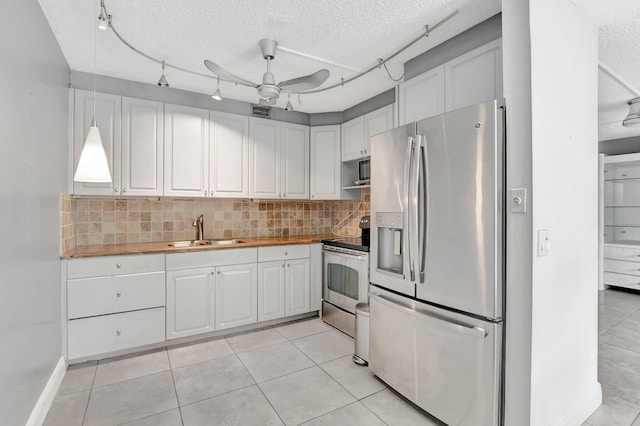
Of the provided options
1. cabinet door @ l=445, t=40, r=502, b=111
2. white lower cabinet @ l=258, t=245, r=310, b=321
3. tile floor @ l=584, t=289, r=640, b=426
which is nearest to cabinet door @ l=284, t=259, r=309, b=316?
white lower cabinet @ l=258, t=245, r=310, b=321

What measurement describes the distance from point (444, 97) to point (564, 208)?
3.52ft

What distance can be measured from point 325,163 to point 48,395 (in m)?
3.26

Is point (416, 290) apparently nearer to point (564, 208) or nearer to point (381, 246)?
point (381, 246)

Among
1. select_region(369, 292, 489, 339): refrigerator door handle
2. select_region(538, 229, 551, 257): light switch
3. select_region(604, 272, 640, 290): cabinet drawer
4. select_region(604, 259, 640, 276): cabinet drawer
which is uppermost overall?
select_region(538, 229, 551, 257): light switch

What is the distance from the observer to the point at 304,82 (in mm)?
2102

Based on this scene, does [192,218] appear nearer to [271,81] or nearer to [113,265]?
[113,265]

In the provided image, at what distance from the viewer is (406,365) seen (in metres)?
2.06

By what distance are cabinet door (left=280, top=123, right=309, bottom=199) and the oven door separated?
0.86m

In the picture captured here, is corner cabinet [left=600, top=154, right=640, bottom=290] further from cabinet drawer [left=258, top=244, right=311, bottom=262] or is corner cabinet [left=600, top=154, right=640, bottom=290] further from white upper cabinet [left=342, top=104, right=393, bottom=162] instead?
cabinet drawer [left=258, top=244, right=311, bottom=262]

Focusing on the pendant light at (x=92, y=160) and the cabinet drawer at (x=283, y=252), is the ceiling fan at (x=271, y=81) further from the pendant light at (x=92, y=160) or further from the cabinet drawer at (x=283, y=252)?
the cabinet drawer at (x=283, y=252)

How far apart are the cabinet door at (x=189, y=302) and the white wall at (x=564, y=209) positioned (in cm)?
268

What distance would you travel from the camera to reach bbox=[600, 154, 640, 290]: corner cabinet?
15.6 feet

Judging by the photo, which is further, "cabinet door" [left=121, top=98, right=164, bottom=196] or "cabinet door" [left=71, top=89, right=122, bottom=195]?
"cabinet door" [left=121, top=98, right=164, bottom=196]

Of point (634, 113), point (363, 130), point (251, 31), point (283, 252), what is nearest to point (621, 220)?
point (634, 113)
